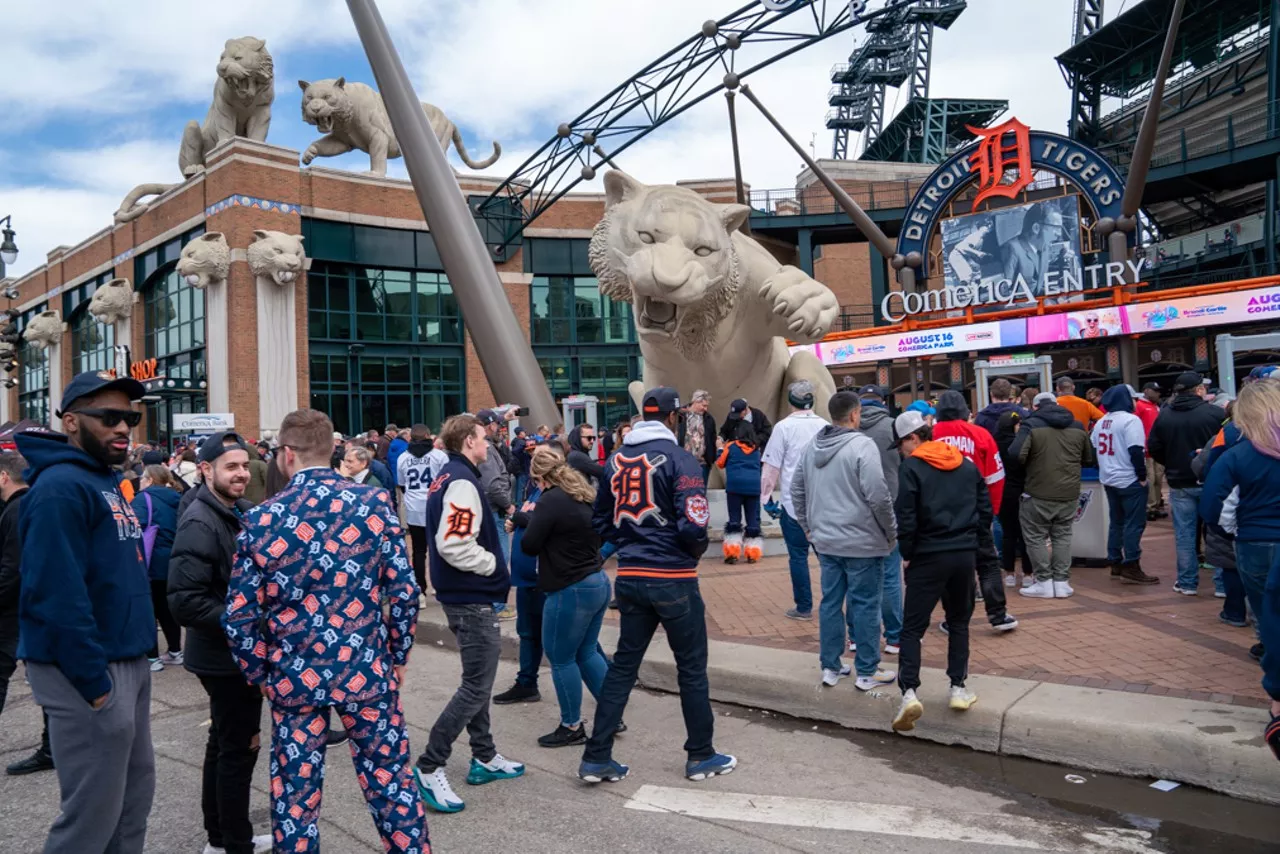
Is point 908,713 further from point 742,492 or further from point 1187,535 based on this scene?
point 742,492

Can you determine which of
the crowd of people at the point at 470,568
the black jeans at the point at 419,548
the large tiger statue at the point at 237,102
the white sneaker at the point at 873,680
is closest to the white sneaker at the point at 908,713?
the crowd of people at the point at 470,568

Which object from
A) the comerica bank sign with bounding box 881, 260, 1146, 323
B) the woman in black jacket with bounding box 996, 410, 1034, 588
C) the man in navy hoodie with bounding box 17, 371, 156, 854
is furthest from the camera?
the comerica bank sign with bounding box 881, 260, 1146, 323

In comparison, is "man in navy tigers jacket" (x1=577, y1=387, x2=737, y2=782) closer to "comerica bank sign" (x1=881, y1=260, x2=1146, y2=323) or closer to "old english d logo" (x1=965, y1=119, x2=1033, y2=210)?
"comerica bank sign" (x1=881, y1=260, x2=1146, y2=323)

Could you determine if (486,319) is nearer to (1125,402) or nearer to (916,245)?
(1125,402)

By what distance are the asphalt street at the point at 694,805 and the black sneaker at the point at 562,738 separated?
0.17 ft

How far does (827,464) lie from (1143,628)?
2.68 meters

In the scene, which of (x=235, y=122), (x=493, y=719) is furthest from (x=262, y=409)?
(x=493, y=719)

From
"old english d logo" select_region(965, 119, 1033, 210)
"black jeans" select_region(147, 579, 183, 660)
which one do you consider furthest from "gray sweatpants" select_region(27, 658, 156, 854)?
"old english d logo" select_region(965, 119, 1033, 210)

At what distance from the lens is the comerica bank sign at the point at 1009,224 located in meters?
19.5

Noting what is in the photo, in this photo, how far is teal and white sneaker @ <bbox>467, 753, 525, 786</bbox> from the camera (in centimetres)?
391

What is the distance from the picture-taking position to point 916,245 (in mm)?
22891

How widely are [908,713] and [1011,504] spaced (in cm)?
352

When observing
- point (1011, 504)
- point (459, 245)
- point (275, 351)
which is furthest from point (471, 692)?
point (275, 351)

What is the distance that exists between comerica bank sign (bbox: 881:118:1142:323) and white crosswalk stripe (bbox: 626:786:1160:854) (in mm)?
18299
